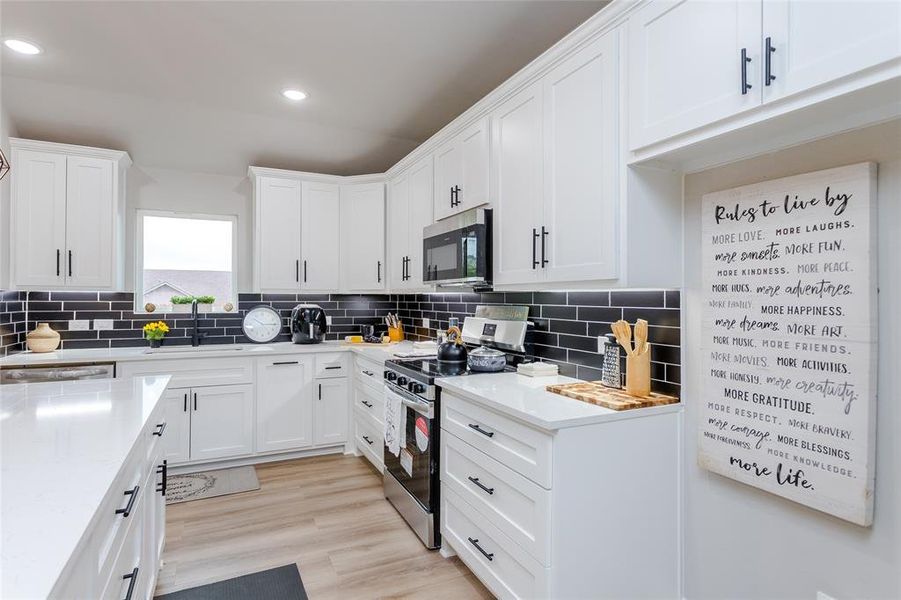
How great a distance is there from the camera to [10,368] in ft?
10.1

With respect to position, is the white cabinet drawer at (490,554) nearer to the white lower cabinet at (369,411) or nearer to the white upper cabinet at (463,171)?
the white lower cabinet at (369,411)

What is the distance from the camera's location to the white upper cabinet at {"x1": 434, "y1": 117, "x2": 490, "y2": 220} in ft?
8.81

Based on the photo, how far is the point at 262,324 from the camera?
4.29 m

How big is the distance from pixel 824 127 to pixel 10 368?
4.38 metres

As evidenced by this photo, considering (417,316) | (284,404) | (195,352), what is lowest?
(284,404)

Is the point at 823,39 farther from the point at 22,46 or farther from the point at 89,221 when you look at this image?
the point at 89,221

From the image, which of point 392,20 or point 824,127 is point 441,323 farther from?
point 824,127

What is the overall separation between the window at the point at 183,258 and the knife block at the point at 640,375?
3.53 m

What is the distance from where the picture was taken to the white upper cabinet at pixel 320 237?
4.17 meters

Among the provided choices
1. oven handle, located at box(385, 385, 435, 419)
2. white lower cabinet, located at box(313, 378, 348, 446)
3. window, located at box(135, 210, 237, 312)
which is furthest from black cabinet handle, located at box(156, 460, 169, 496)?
window, located at box(135, 210, 237, 312)

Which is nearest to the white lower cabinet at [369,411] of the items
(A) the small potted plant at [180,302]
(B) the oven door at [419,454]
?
(B) the oven door at [419,454]

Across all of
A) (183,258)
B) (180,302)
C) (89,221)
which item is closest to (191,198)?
(183,258)

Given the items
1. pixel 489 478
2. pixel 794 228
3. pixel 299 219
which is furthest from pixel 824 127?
pixel 299 219

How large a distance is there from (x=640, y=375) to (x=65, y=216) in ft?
13.1
